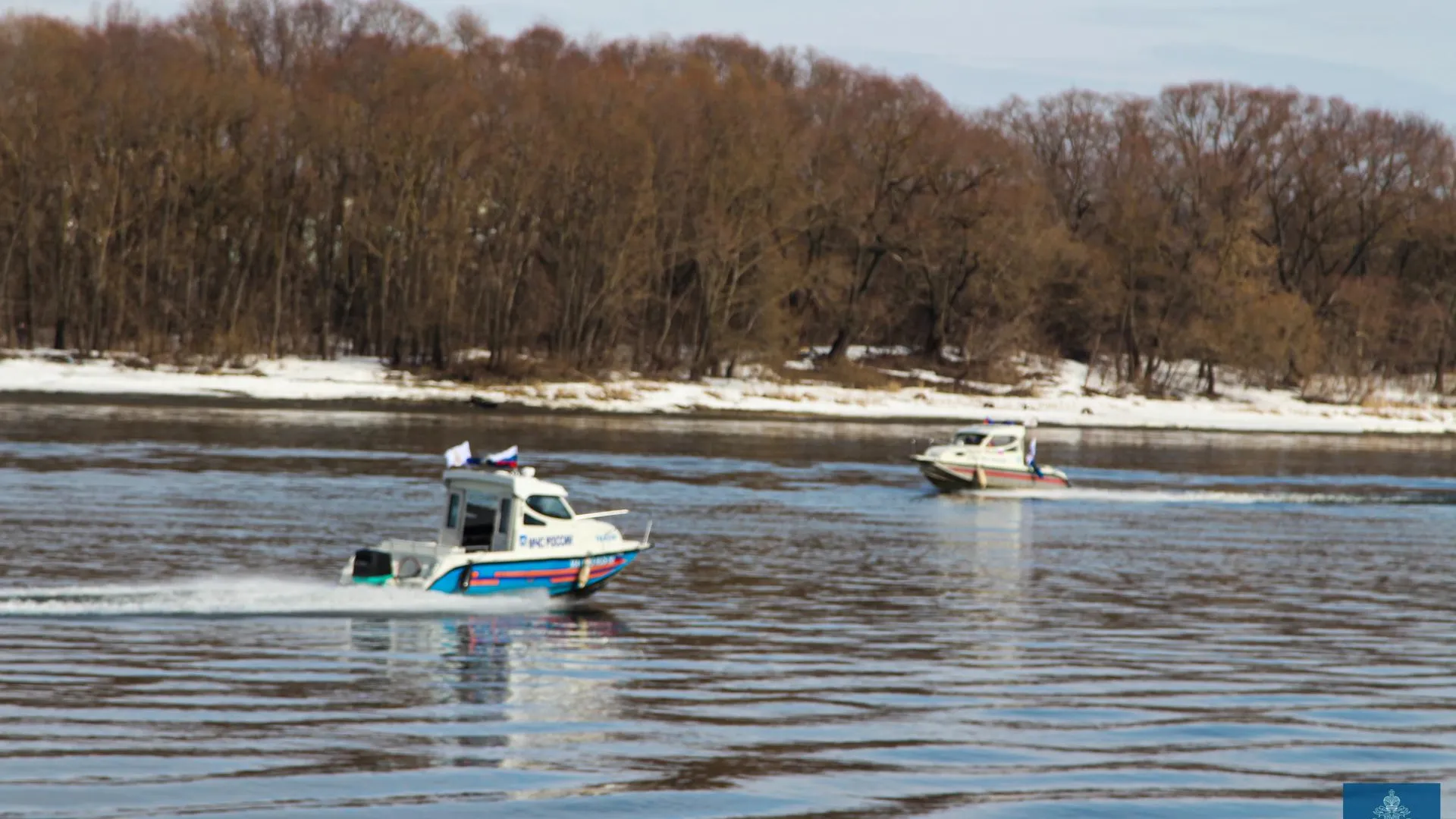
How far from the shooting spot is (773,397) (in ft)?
323

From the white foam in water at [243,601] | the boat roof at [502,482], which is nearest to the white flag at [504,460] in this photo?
the boat roof at [502,482]

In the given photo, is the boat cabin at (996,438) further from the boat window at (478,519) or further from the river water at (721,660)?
the boat window at (478,519)

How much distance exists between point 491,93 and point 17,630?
281 ft

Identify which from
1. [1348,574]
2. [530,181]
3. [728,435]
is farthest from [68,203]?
[1348,574]

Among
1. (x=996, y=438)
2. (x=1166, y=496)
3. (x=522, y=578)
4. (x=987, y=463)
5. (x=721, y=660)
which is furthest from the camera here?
(x=996, y=438)

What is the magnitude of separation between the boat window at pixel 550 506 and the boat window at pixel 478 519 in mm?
612

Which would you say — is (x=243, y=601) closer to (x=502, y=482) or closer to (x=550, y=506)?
(x=502, y=482)

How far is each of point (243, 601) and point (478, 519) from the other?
408cm

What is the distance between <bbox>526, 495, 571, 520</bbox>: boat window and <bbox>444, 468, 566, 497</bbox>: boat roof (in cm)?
8

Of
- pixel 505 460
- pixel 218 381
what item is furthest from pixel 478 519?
pixel 218 381

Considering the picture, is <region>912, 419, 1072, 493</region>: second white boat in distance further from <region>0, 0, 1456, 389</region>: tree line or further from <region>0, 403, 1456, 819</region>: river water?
<region>0, 0, 1456, 389</region>: tree line

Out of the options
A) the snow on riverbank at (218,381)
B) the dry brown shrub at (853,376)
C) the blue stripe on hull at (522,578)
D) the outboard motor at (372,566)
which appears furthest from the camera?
the dry brown shrub at (853,376)

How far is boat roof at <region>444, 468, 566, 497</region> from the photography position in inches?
1150

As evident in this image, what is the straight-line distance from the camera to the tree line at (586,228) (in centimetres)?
9506
